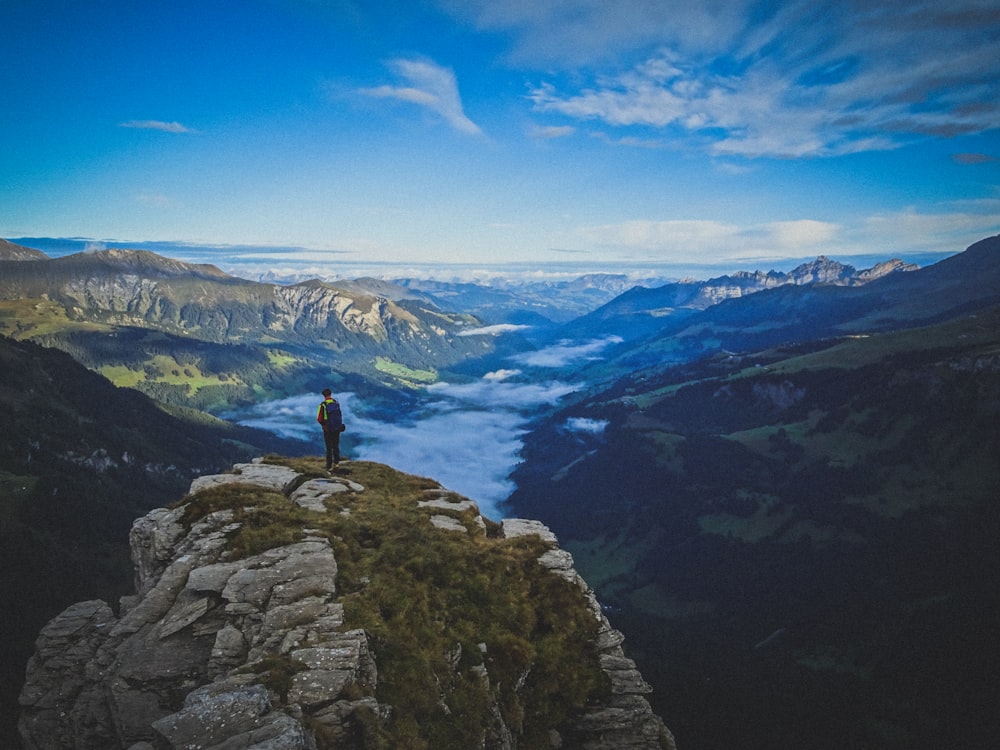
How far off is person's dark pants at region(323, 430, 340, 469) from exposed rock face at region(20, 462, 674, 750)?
424 inches

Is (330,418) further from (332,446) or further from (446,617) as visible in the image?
(446,617)

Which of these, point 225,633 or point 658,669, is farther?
point 658,669

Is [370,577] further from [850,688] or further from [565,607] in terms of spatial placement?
[850,688]

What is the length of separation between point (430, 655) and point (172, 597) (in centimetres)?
1433

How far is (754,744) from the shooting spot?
149 metres

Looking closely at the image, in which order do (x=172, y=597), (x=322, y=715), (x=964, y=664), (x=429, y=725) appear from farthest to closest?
(x=964, y=664)
(x=172, y=597)
(x=429, y=725)
(x=322, y=715)

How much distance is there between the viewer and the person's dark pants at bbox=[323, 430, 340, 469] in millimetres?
41156

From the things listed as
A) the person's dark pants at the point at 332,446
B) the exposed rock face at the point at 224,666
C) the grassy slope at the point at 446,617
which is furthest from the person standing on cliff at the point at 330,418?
the exposed rock face at the point at 224,666

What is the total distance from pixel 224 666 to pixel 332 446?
22.4m

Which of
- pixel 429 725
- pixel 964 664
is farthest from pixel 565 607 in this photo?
pixel 964 664

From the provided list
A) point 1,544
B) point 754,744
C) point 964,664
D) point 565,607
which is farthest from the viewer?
point 964,664

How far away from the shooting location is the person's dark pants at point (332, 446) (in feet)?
135

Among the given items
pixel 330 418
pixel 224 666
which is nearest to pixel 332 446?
pixel 330 418

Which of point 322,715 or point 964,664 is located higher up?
point 322,715
